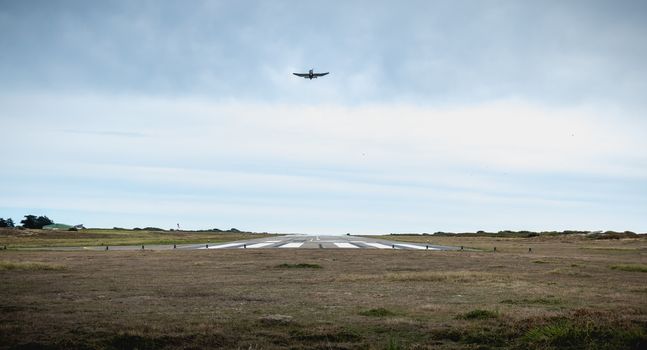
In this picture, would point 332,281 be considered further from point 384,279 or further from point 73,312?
point 73,312

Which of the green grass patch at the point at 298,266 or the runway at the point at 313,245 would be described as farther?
the runway at the point at 313,245

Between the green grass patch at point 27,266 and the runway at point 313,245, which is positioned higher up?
the runway at point 313,245

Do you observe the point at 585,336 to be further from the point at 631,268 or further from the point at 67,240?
the point at 67,240

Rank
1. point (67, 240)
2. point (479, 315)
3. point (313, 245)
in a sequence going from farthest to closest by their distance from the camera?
point (67, 240)
point (313, 245)
point (479, 315)

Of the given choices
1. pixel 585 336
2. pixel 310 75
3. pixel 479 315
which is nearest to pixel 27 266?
pixel 479 315

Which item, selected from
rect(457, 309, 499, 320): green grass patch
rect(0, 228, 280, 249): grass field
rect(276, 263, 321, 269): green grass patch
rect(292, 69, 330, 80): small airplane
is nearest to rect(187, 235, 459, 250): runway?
rect(0, 228, 280, 249): grass field

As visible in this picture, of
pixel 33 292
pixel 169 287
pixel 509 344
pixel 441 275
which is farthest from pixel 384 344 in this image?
pixel 441 275

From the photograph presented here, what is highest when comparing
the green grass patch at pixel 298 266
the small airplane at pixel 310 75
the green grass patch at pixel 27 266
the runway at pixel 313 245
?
the small airplane at pixel 310 75

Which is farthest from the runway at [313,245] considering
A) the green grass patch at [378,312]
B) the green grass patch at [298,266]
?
the green grass patch at [378,312]

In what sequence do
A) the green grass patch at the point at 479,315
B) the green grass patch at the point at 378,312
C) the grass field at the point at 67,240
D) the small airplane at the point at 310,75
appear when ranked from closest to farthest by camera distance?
1. the green grass patch at the point at 479,315
2. the green grass patch at the point at 378,312
3. the small airplane at the point at 310,75
4. the grass field at the point at 67,240

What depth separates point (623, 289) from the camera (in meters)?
28.5

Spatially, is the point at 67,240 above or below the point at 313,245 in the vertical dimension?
above

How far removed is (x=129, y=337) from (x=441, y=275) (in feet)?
83.9

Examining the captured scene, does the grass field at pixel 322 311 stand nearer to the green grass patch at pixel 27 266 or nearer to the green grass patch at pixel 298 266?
the green grass patch at pixel 27 266
